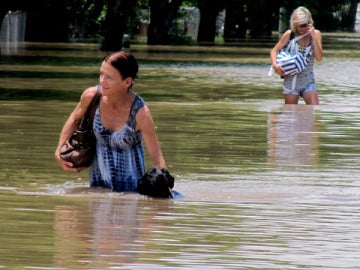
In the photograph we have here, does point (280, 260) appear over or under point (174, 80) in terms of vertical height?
over

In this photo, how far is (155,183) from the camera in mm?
9750

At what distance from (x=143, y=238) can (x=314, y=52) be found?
35.5 ft

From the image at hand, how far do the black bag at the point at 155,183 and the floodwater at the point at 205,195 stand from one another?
9 cm

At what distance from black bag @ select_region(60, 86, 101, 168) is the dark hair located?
0.36 meters

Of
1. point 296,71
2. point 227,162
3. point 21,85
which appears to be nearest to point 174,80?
point 21,85

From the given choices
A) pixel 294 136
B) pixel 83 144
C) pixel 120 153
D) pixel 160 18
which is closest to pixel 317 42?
pixel 294 136

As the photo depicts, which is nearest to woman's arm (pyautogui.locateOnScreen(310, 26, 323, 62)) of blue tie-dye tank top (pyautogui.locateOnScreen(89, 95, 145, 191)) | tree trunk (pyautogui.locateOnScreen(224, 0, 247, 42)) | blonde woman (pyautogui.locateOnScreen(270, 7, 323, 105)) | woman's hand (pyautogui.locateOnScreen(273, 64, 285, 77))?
blonde woman (pyautogui.locateOnScreen(270, 7, 323, 105))

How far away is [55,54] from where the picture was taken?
43.6 metres

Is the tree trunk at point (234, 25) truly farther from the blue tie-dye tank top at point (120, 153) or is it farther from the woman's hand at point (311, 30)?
the blue tie-dye tank top at point (120, 153)

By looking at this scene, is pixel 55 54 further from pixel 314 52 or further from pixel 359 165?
pixel 359 165

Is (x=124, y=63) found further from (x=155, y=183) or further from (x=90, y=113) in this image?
(x=155, y=183)

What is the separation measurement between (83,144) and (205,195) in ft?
3.53

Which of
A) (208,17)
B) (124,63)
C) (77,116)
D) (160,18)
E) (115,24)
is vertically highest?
(124,63)

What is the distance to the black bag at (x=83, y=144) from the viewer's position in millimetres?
9820
